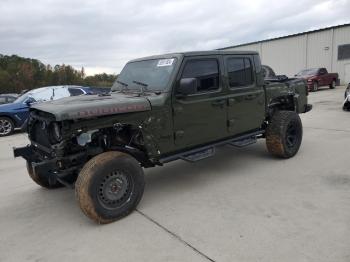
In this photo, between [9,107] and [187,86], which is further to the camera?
[9,107]

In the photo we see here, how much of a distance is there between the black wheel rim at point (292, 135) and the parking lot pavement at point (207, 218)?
299 mm

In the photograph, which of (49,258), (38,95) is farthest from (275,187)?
(38,95)

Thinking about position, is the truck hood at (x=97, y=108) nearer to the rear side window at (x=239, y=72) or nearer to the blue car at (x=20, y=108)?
the rear side window at (x=239, y=72)

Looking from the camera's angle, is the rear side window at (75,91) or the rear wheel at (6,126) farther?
the rear side window at (75,91)

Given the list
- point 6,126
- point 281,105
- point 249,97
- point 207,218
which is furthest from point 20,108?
point 207,218

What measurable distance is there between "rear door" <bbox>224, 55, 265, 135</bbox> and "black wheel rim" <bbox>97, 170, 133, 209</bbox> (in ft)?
6.79

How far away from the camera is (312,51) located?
110 feet

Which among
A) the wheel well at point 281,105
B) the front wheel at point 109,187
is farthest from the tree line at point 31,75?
the front wheel at point 109,187

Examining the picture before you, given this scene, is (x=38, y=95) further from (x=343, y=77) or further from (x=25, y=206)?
(x=343, y=77)

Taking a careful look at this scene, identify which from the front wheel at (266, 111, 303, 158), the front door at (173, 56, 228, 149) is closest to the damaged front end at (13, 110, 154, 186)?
the front door at (173, 56, 228, 149)

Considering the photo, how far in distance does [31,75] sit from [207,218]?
43.1 meters

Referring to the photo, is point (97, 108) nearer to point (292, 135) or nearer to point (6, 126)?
point (292, 135)

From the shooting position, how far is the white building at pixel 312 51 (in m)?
31.1

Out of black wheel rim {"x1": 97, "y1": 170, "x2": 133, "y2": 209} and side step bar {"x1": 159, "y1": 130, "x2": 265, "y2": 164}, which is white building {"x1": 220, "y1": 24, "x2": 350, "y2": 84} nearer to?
side step bar {"x1": 159, "y1": 130, "x2": 265, "y2": 164}
